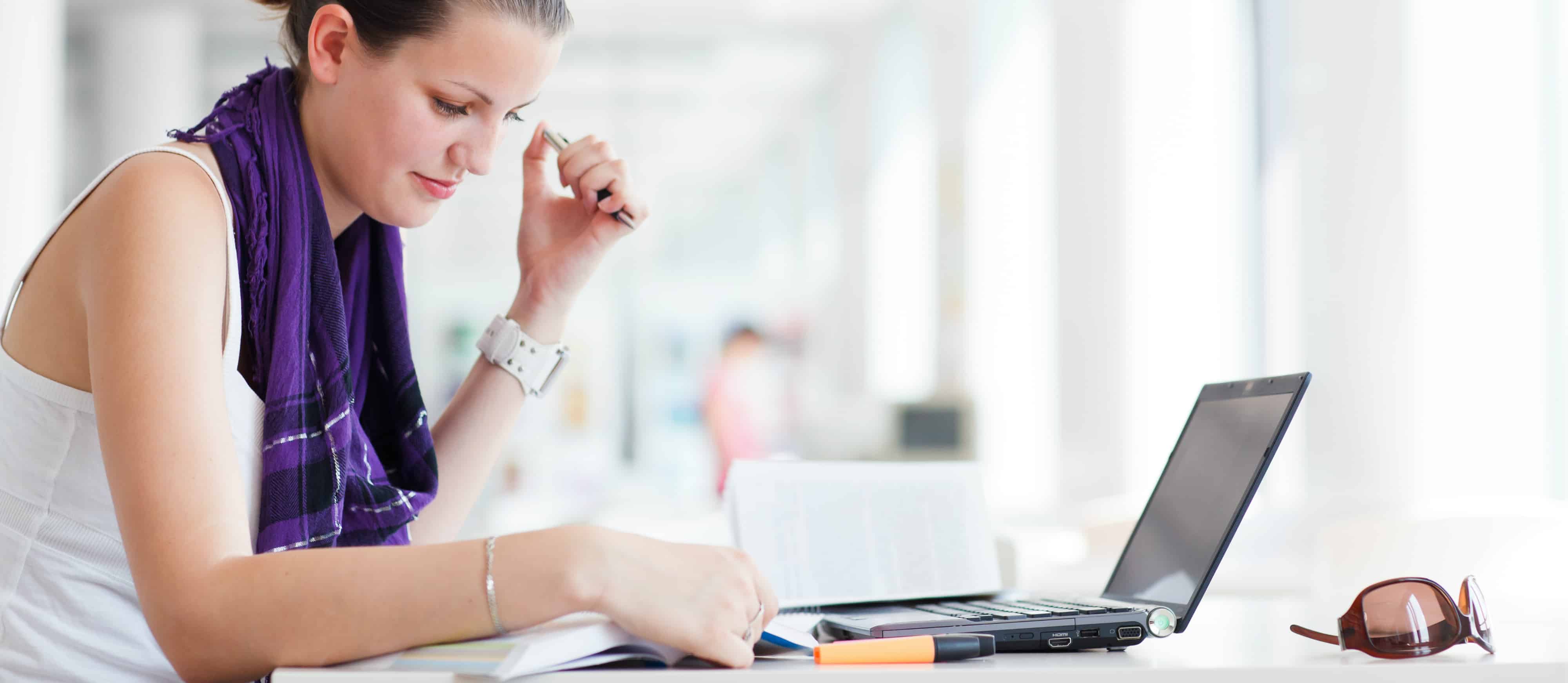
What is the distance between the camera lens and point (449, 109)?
1.13 m

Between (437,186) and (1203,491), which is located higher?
(437,186)

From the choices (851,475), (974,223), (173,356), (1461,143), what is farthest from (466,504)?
(974,223)

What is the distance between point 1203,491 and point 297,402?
77cm

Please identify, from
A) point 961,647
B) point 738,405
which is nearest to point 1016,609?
point 961,647

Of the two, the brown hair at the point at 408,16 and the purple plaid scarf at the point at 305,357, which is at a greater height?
the brown hair at the point at 408,16

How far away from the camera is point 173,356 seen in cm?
84

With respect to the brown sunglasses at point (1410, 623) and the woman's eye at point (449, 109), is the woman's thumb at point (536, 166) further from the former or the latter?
the brown sunglasses at point (1410, 623)

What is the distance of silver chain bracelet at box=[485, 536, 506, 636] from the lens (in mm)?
743

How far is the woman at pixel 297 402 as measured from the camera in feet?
2.47

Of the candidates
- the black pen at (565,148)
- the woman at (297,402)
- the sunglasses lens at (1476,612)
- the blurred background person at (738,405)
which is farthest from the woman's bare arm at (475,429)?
the blurred background person at (738,405)

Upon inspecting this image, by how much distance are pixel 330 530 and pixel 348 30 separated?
461 mm

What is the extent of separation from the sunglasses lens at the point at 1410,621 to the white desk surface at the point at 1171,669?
0.01 metres

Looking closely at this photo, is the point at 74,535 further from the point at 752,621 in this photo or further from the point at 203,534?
the point at 752,621

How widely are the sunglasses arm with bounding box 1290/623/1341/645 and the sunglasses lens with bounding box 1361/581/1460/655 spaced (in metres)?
0.06
